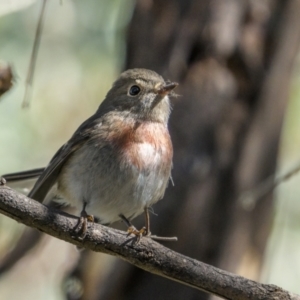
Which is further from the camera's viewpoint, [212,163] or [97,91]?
[97,91]

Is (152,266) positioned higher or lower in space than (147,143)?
lower

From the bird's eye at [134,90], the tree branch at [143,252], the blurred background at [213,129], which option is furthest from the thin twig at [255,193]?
the tree branch at [143,252]

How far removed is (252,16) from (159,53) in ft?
3.49

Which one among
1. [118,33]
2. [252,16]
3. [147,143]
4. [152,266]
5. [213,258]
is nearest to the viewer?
[152,266]

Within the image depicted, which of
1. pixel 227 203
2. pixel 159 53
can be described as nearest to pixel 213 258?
pixel 227 203

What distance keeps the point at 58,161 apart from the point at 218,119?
7.20 feet

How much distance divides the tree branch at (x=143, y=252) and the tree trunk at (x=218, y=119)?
2.51 meters

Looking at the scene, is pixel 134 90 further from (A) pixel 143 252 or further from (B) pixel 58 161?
(A) pixel 143 252

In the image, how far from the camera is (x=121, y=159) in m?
4.72

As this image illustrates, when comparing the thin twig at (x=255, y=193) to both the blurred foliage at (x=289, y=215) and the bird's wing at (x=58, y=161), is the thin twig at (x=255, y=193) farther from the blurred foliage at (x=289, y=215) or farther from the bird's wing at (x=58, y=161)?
the blurred foliage at (x=289, y=215)

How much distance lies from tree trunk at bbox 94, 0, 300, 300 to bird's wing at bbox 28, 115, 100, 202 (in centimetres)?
151

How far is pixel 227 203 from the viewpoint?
6.57m

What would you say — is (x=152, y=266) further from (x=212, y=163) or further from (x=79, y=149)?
(x=212, y=163)

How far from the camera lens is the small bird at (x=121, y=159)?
4730 mm
